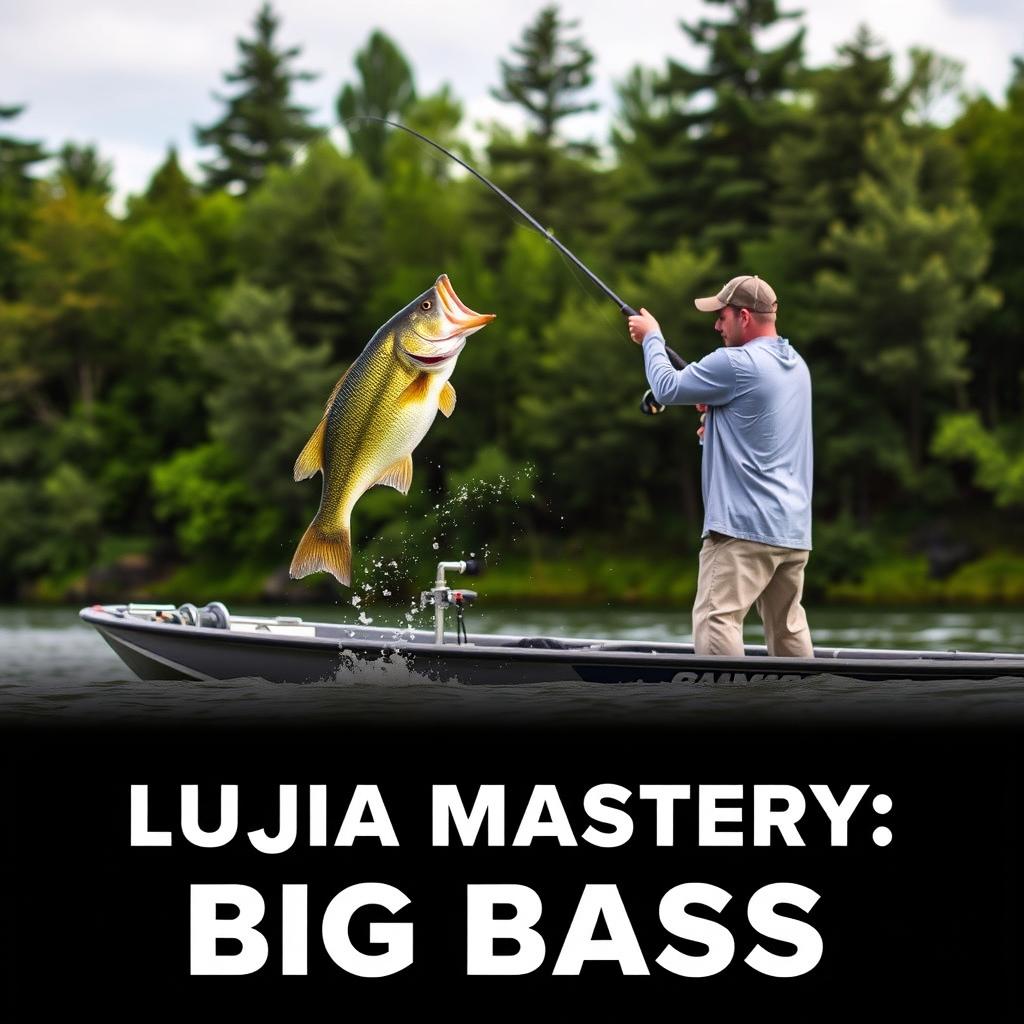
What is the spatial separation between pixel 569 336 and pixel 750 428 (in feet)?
104

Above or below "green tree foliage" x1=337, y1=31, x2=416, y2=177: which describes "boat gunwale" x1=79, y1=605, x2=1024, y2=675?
below

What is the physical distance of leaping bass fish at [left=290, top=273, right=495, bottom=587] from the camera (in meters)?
7.19

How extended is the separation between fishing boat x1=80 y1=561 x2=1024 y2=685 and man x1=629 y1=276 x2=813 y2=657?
0.42 metres

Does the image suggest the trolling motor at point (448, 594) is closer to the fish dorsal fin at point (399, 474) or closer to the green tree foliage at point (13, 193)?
the fish dorsal fin at point (399, 474)

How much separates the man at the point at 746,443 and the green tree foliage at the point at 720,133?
3220 centimetres

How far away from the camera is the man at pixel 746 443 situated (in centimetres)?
715

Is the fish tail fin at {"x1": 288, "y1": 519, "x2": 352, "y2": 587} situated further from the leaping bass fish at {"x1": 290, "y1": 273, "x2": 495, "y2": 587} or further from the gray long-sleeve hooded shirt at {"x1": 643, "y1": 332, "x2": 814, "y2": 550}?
the gray long-sleeve hooded shirt at {"x1": 643, "y1": 332, "x2": 814, "y2": 550}

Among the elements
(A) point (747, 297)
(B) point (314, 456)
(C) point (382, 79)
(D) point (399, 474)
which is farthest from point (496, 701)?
(C) point (382, 79)

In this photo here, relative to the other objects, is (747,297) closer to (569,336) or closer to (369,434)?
(369,434)

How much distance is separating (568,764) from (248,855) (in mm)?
1484

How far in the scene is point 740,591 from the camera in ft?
23.9

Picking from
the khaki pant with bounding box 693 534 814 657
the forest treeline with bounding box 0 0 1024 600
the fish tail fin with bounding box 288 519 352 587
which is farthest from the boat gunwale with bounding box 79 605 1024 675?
the forest treeline with bounding box 0 0 1024 600

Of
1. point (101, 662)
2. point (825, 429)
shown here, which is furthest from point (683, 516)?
point (101, 662)

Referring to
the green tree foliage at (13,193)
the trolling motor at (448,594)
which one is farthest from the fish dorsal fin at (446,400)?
the green tree foliage at (13,193)
